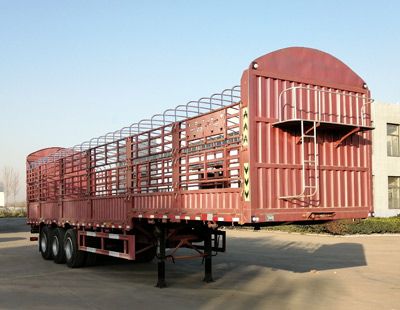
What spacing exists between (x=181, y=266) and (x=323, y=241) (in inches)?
429

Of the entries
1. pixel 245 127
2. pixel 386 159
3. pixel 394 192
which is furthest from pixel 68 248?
pixel 394 192

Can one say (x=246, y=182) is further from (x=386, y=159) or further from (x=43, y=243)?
(x=386, y=159)

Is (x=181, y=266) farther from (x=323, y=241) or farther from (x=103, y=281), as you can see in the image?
(x=323, y=241)

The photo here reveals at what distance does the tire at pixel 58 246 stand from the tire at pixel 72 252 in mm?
247

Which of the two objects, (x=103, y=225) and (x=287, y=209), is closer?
(x=287, y=209)

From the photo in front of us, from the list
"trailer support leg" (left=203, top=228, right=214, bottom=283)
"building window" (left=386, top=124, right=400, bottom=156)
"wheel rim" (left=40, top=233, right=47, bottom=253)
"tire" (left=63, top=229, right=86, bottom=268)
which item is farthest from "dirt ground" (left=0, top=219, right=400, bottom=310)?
"building window" (left=386, top=124, right=400, bottom=156)

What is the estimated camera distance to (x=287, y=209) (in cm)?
848

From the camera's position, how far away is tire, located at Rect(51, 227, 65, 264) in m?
14.7

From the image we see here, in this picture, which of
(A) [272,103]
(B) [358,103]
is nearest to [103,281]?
(A) [272,103]

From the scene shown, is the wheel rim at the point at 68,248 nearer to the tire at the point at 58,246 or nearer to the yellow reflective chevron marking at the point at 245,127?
the tire at the point at 58,246

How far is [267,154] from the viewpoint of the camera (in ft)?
27.3

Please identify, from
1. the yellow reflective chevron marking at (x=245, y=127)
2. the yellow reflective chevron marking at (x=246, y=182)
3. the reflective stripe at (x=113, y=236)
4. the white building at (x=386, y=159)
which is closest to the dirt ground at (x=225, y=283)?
A: the reflective stripe at (x=113, y=236)

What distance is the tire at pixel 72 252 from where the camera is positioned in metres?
13.7

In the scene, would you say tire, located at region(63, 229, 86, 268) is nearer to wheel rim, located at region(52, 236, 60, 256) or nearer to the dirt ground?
the dirt ground
